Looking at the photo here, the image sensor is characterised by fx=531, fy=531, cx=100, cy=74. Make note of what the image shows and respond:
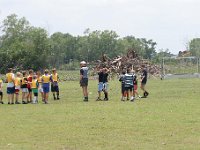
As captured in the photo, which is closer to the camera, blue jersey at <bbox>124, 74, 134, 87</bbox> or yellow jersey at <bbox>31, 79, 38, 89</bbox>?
blue jersey at <bbox>124, 74, 134, 87</bbox>

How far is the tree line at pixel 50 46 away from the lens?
8850 centimetres

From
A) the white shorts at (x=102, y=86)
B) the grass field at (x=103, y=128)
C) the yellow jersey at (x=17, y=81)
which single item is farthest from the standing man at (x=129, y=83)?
the yellow jersey at (x=17, y=81)

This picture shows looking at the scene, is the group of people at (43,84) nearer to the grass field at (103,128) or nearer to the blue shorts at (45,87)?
the blue shorts at (45,87)

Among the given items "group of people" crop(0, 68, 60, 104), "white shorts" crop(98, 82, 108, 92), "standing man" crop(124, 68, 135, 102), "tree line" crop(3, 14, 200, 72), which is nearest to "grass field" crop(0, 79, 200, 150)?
"standing man" crop(124, 68, 135, 102)

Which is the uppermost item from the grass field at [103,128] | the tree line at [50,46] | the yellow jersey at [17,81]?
the tree line at [50,46]

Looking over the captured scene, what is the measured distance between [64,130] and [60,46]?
11502cm

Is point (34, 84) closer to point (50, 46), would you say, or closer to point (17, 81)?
point (17, 81)

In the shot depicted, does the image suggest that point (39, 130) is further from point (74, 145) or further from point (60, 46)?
point (60, 46)

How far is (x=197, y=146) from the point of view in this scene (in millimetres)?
11703

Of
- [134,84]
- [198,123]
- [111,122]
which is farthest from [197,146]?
[134,84]

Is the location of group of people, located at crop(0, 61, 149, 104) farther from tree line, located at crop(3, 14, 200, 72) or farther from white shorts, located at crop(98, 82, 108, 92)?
tree line, located at crop(3, 14, 200, 72)

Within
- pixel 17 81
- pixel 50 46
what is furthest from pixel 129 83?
pixel 50 46

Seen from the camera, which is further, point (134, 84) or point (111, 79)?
point (111, 79)

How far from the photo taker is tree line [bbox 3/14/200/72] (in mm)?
88500
